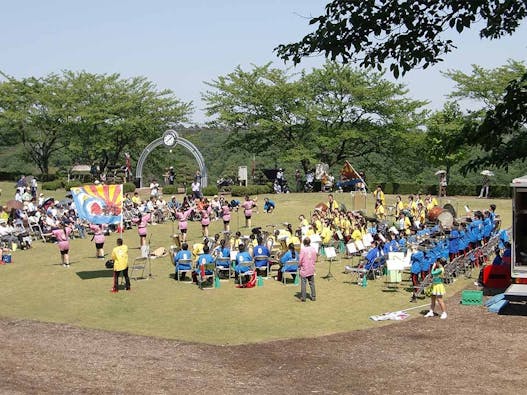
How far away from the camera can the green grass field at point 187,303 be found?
1856 cm

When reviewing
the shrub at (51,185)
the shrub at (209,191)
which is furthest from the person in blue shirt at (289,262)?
the shrub at (51,185)

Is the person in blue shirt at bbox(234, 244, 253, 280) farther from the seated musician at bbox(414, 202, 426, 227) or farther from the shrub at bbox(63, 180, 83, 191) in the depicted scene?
the shrub at bbox(63, 180, 83, 191)

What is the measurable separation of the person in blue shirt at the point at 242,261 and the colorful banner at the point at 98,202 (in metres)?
4.21

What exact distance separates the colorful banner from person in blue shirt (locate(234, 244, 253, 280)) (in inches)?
166

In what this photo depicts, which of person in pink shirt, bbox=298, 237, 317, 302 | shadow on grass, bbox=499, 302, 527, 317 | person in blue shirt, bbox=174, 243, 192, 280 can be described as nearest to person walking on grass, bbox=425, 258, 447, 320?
shadow on grass, bbox=499, 302, 527, 317

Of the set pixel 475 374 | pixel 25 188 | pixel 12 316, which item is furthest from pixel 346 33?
pixel 25 188

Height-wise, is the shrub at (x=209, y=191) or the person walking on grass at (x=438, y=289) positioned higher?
the shrub at (x=209, y=191)

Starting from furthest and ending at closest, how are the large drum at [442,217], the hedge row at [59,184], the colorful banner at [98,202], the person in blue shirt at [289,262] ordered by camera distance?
the hedge row at [59,184] → the large drum at [442,217] → the colorful banner at [98,202] → the person in blue shirt at [289,262]

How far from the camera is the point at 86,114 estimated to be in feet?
194

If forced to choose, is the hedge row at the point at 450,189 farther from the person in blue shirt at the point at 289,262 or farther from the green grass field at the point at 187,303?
the person in blue shirt at the point at 289,262

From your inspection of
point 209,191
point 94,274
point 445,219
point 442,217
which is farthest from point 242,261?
point 209,191

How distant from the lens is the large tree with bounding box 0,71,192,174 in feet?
197

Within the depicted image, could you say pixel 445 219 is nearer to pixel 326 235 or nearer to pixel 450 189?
pixel 326 235

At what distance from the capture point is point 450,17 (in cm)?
893
